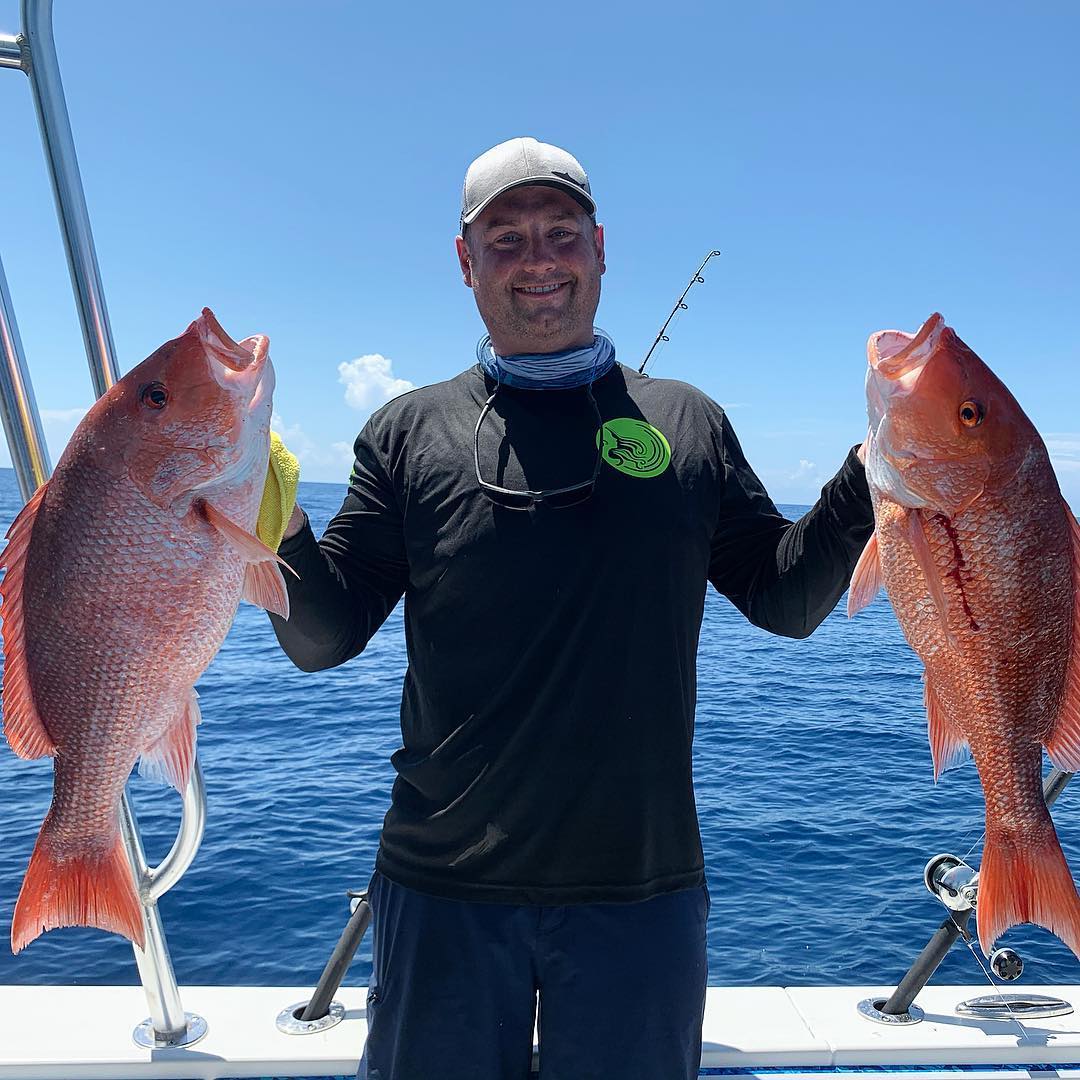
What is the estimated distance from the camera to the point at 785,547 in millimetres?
2213

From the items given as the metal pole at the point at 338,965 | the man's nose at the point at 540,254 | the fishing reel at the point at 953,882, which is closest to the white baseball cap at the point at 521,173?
the man's nose at the point at 540,254

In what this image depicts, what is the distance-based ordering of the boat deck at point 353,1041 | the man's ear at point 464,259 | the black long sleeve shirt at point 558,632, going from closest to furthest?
the black long sleeve shirt at point 558,632 → the man's ear at point 464,259 → the boat deck at point 353,1041

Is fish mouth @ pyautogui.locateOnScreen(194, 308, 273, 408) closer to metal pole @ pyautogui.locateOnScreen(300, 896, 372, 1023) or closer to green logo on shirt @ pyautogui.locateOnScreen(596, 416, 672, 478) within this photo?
green logo on shirt @ pyautogui.locateOnScreen(596, 416, 672, 478)

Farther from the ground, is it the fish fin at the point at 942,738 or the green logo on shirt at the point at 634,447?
the green logo on shirt at the point at 634,447

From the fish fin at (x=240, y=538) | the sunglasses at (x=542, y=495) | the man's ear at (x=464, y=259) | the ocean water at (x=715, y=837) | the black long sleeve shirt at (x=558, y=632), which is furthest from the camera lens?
the ocean water at (x=715, y=837)

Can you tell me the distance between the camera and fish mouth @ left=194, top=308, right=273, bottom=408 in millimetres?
1876

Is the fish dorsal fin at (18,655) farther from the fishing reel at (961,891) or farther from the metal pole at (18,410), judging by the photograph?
the fishing reel at (961,891)

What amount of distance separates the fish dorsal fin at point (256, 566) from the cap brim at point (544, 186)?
1.03 meters

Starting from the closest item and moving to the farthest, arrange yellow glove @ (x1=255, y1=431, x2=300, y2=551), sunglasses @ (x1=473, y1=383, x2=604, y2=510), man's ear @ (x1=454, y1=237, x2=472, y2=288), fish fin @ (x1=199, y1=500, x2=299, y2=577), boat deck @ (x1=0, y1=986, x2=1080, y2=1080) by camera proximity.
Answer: fish fin @ (x1=199, y1=500, x2=299, y2=577) < yellow glove @ (x1=255, y1=431, x2=300, y2=551) < sunglasses @ (x1=473, y1=383, x2=604, y2=510) < man's ear @ (x1=454, y1=237, x2=472, y2=288) < boat deck @ (x1=0, y1=986, x2=1080, y2=1080)

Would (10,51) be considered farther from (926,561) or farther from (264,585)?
(926,561)

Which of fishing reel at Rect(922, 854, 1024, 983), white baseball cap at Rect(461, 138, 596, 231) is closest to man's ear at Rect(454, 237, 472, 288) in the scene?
white baseball cap at Rect(461, 138, 596, 231)

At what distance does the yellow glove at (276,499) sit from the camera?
76.5 inches

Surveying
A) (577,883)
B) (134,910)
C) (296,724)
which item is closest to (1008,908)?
(577,883)

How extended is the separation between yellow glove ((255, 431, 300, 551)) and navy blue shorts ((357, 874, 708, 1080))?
0.83 metres
